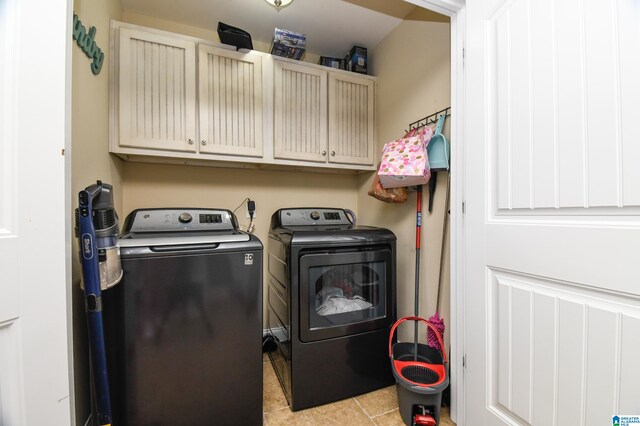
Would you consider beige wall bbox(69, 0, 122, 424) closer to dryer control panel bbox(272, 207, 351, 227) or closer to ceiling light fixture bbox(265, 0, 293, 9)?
ceiling light fixture bbox(265, 0, 293, 9)

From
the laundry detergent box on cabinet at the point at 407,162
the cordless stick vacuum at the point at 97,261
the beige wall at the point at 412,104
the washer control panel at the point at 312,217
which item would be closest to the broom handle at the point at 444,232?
the beige wall at the point at 412,104

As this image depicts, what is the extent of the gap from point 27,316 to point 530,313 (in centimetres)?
149

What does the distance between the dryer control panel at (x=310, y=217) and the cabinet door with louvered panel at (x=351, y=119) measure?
0.42m

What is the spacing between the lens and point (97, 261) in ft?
3.00

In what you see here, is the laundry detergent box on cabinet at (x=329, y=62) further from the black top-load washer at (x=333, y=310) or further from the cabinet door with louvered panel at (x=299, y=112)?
the black top-load washer at (x=333, y=310)

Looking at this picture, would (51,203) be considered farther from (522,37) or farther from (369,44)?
(369,44)

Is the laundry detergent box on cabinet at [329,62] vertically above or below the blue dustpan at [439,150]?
above

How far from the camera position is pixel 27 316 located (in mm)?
642

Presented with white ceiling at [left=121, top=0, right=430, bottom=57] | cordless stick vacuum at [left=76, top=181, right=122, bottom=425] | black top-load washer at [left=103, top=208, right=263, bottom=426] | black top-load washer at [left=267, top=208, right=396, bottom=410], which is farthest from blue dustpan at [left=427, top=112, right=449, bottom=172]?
cordless stick vacuum at [left=76, top=181, right=122, bottom=425]

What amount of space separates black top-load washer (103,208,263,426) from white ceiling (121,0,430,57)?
164 centimetres

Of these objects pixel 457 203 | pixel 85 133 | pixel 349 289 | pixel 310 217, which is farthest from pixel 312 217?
pixel 85 133

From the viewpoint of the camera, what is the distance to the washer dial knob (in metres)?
1.52

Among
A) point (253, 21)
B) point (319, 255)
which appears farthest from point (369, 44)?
point (319, 255)

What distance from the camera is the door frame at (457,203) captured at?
1283 millimetres
